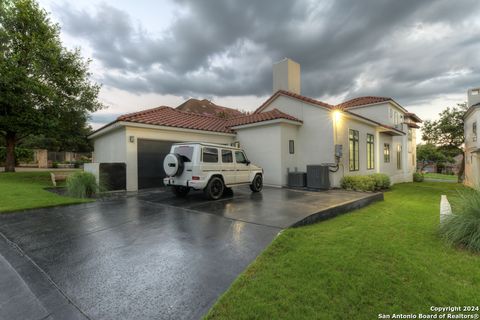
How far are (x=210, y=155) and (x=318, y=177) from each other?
604 centimetres

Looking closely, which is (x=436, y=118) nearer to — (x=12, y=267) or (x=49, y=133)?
(x=12, y=267)

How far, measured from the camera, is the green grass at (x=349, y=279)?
84.0 inches

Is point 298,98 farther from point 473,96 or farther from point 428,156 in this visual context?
point 428,156

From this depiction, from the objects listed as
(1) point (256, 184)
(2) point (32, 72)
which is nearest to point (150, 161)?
(1) point (256, 184)

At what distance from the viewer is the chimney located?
47.5ft

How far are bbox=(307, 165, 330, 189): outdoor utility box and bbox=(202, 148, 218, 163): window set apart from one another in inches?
222

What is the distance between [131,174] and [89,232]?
572cm

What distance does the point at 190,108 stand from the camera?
114ft

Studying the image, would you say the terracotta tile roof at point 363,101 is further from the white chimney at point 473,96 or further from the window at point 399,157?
the white chimney at point 473,96

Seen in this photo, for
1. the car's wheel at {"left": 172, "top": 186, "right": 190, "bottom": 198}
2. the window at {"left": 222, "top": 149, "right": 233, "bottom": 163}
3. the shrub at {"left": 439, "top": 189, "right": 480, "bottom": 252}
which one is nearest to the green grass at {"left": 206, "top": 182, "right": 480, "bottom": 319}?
the shrub at {"left": 439, "top": 189, "right": 480, "bottom": 252}

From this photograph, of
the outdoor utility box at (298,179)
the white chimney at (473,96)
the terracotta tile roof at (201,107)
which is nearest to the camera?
the outdoor utility box at (298,179)

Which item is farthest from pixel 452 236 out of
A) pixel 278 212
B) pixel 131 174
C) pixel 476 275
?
pixel 131 174

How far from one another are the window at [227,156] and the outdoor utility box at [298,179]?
4.49 metres

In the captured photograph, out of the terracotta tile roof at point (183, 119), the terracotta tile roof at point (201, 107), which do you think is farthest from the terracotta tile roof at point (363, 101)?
the terracotta tile roof at point (201, 107)
